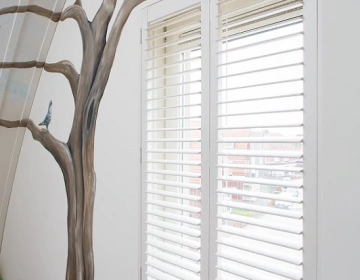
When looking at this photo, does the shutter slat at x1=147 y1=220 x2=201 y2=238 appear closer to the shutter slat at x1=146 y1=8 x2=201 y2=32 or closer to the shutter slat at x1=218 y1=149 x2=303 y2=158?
the shutter slat at x1=218 y1=149 x2=303 y2=158

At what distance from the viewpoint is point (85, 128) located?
167 centimetres

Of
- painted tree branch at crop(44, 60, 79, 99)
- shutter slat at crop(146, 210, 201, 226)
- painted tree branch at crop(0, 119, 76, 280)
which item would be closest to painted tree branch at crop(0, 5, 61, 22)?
painted tree branch at crop(44, 60, 79, 99)

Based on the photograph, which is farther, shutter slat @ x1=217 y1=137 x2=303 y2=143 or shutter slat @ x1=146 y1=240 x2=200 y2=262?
shutter slat @ x1=146 y1=240 x2=200 y2=262

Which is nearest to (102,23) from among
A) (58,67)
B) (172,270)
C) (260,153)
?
(58,67)

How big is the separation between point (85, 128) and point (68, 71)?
392 millimetres

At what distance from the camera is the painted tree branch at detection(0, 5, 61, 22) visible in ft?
6.57

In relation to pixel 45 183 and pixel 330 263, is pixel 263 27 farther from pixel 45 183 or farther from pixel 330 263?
pixel 45 183

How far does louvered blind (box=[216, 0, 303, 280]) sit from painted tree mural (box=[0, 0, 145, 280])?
0.61m

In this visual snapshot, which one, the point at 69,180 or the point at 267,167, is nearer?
the point at 267,167

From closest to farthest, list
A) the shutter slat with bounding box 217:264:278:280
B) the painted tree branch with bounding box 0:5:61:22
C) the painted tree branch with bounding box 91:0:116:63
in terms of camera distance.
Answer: the shutter slat with bounding box 217:264:278:280
the painted tree branch with bounding box 91:0:116:63
the painted tree branch with bounding box 0:5:61:22

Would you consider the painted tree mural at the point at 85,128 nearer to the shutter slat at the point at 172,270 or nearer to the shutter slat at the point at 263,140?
the shutter slat at the point at 172,270

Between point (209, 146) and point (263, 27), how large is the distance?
418mm

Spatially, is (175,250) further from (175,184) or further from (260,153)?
(260,153)

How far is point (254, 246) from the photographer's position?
3.33 ft
